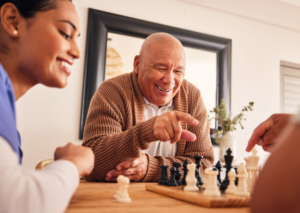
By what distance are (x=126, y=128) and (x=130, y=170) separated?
388 mm

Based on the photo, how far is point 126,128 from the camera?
5.99ft

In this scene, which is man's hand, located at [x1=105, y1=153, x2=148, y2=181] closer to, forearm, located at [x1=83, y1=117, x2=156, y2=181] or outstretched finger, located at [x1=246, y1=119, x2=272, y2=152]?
forearm, located at [x1=83, y1=117, x2=156, y2=181]

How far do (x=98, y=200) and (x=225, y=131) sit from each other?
2706mm

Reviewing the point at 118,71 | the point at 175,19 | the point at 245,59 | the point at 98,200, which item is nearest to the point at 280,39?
the point at 245,59

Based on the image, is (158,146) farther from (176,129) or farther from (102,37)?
(102,37)

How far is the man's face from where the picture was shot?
189 centimetres

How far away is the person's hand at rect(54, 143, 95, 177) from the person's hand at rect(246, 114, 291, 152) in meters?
0.83

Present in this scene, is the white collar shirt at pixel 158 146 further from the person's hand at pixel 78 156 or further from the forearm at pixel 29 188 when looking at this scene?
the forearm at pixel 29 188

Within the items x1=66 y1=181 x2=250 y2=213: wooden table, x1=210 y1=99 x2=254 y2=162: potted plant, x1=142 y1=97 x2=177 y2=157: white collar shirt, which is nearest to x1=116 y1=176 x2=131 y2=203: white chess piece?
x1=66 y1=181 x2=250 y2=213: wooden table

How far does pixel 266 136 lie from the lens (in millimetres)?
1299

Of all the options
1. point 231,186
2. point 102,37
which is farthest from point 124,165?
point 102,37

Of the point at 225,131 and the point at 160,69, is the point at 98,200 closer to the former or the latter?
the point at 160,69

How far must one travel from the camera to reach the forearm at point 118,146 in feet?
4.54

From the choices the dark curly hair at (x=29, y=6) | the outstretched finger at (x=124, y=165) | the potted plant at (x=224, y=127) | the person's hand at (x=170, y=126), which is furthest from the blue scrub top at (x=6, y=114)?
the potted plant at (x=224, y=127)
